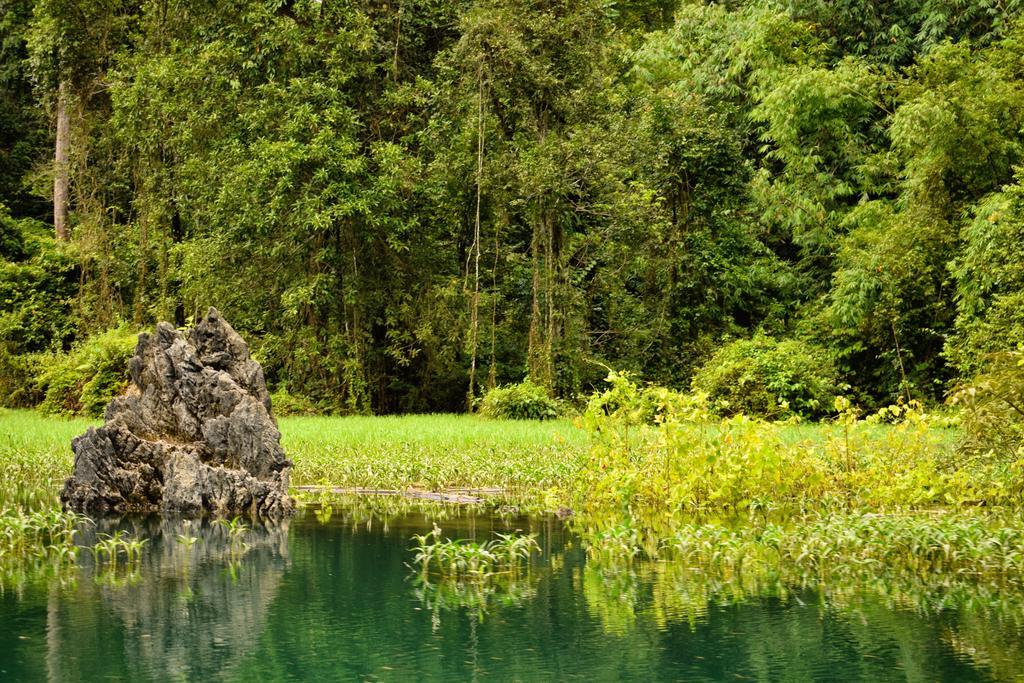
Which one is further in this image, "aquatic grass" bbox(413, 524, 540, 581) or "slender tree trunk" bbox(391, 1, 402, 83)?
"slender tree trunk" bbox(391, 1, 402, 83)

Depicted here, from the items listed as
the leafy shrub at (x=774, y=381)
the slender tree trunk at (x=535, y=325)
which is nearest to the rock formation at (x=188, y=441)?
the leafy shrub at (x=774, y=381)

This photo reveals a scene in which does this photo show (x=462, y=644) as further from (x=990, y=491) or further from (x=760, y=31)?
(x=760, y=31)

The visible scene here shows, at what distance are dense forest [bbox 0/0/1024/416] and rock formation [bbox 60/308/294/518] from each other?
1118cm

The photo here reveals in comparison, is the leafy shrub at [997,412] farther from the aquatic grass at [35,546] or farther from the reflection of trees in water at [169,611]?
the aquatic grass at [35,546]

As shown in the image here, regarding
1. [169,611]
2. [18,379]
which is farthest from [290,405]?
[169,611]

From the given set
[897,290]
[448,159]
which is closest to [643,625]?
[897,290]

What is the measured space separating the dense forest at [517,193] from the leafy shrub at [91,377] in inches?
2.7

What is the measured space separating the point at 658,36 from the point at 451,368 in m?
10.6

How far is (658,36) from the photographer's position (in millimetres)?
30141

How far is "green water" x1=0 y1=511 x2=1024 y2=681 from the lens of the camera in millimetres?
5723

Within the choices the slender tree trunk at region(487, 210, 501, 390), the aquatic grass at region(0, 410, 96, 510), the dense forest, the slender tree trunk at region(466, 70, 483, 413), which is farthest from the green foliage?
the aquatic grass at region(0, 410, 96, 510)

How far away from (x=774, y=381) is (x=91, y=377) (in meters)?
13.3

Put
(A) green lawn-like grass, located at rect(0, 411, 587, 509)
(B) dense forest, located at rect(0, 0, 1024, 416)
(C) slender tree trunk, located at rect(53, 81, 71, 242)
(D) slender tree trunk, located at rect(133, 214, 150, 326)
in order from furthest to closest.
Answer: (C) slender tree trunk, located at rect(53, 81, 71, 242) → (D) slender tree trunk, located at rect(133, 214, 150, 326) → (B) dense forest, located at rect(0, 0, 1024, 416) → (A) green lawn-like grass, located at rect(0, 411, 587, 509)

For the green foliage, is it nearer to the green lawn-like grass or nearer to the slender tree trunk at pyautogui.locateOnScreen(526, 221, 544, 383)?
the slender tree trunk at pyautogui.locateOnScreen(526, 221, 544, 383)
